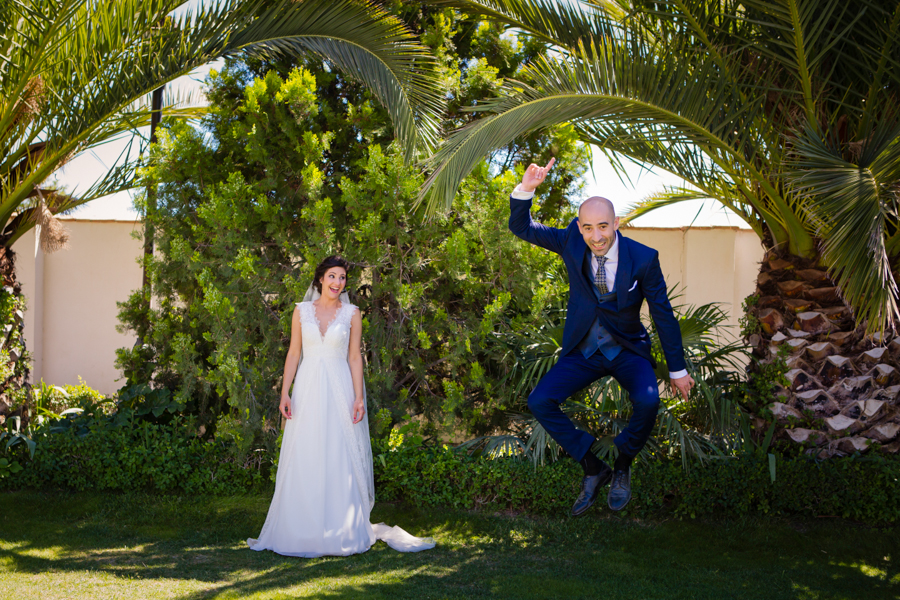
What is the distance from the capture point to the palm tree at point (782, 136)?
16.7 feet

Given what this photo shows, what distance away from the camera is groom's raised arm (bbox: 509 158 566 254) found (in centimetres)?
425

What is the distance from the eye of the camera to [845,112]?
6012 mm

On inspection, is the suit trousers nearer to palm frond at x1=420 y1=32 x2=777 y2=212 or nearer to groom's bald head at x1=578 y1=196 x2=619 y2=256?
groom's bald head at x1=578 y1=196 x2=619 y2=256

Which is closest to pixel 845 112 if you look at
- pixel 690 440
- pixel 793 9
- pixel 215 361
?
pixel 793 9

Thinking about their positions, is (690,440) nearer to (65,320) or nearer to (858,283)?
(858,283)

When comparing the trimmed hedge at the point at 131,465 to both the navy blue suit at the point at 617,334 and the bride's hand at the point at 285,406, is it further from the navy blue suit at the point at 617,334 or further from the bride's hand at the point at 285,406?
the navy blue suit at the point at 617,334

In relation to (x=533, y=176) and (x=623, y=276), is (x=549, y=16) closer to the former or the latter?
(x=533, y=176)

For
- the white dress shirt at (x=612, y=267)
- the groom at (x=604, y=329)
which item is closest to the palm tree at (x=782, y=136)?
the groom at (x=604, y=329)

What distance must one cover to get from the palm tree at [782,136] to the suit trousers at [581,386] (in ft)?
5.43

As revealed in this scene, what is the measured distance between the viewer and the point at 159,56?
6.80m

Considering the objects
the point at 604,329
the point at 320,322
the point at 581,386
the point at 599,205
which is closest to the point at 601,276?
the point at 604,329

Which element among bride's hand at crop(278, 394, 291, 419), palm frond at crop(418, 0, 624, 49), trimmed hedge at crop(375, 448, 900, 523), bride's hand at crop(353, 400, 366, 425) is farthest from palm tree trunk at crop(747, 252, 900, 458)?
bride's hand at crop(278, 394, 291, 419)

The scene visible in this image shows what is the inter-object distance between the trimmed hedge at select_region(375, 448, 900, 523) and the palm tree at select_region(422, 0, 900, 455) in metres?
0.32

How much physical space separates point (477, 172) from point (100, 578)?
15.0 ft
